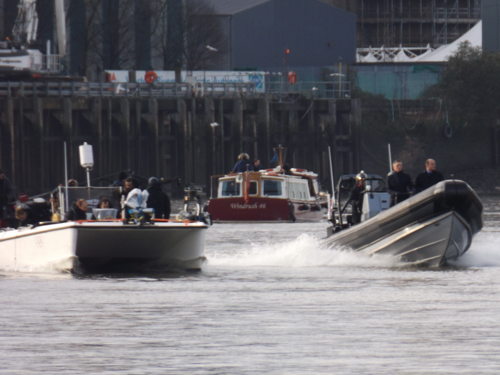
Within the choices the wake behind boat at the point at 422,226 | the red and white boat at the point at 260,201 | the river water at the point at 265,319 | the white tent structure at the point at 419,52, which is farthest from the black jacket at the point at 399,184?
the white tent structure at the point at 419,52

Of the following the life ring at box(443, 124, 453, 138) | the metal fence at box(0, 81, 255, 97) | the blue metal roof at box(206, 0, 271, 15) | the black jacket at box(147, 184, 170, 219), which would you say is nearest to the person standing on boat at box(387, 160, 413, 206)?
the black jacket at box(147, 184, 170, 219)

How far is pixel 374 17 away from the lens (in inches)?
4604

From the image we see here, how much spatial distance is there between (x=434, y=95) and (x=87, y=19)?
18807 mm

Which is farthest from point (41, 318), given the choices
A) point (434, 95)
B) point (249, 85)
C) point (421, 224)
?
point (434, 95)

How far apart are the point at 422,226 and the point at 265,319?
24.0 feet

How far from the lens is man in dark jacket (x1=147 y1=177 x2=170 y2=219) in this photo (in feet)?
94.6

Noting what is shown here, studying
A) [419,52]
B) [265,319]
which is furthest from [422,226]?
[419,52]

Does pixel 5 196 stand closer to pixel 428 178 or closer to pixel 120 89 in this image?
pixel 428 178

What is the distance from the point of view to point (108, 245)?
2711 cm

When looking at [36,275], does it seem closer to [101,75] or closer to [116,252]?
[116,252]

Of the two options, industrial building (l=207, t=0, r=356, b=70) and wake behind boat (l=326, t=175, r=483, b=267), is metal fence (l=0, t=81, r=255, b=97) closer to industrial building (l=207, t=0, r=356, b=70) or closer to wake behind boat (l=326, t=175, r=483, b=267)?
industrial building (l=207, t=0, r=356, b=70)

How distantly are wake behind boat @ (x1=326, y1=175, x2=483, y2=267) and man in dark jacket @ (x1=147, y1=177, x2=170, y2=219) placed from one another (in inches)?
110

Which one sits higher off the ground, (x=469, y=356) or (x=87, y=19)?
(x=87, y=19)

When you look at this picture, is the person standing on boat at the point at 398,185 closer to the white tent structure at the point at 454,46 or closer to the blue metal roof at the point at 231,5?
the blue metal roof at the point at 231,5
